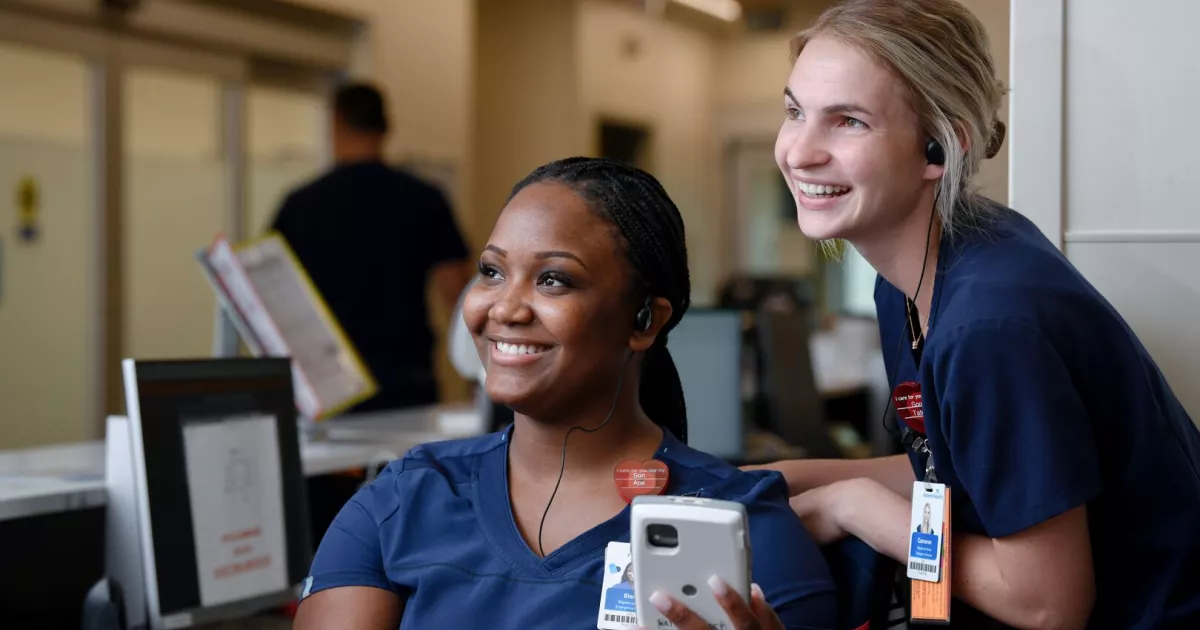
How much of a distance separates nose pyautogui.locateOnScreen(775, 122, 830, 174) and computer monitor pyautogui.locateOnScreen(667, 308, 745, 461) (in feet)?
7.72

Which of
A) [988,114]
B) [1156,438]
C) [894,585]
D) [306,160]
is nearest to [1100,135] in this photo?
[988,114]

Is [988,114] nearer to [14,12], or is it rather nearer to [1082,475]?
[1082,475]

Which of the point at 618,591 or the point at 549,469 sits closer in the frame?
the point at 618,591

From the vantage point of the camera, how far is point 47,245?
5242 millimetres

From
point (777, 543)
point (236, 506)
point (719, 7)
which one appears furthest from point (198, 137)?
point (719, 7)

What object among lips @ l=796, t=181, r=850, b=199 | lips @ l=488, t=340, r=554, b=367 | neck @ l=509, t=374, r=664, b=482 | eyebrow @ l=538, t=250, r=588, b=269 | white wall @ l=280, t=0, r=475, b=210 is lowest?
neck @ l=509, t=374, r=664, b=482

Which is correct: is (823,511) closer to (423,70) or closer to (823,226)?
(823,226)

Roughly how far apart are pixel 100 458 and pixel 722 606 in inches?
80.2

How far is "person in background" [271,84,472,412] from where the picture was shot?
4.02 meters

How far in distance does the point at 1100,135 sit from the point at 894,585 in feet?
2.54

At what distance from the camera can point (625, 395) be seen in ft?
5.07

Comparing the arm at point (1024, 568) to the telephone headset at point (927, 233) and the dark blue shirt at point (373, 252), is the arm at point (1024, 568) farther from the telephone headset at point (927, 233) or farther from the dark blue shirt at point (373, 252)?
the dark blue shirt at point (373, 252)

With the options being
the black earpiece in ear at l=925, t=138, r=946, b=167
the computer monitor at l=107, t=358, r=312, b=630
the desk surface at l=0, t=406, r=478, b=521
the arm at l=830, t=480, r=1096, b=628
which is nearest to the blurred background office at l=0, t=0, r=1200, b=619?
the black earpiece in ear at l=925, t=138, r=946, b=167

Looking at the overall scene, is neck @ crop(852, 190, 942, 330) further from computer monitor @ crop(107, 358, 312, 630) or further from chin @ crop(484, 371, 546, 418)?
computer monitor @ crop(107, 358, 312, 630)
